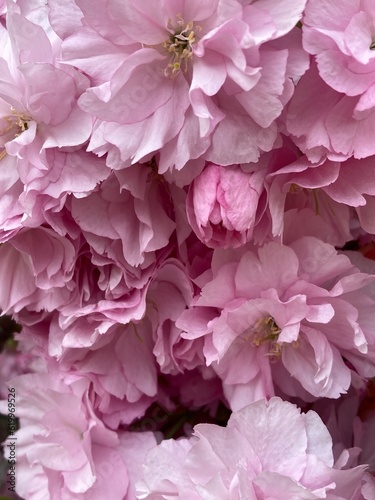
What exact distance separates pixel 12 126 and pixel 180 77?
0.48 feet

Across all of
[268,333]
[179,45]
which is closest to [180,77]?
[179,45]

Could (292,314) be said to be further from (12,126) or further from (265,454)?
(12,126)

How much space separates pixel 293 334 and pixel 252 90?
0.63 ft

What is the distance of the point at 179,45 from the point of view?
0.52 metres

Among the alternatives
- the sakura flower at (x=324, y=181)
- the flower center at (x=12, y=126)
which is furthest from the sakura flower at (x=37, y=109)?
the sakura flower at (x=324, y=181)

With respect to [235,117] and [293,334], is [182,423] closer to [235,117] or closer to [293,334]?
[293,334]

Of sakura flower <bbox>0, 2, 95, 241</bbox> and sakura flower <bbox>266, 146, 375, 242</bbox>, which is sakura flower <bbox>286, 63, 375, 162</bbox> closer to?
sakura flower <bbox>266, 146, 375, 242</bbox>

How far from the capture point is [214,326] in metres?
0.58

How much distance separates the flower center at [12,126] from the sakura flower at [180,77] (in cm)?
7

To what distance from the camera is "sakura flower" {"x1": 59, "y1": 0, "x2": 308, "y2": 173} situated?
48 centimetres

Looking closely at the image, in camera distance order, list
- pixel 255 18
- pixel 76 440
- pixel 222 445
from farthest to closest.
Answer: pixel 76 440 < pixel 222 445 < pixel 255 18

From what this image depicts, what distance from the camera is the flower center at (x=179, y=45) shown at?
511 mm

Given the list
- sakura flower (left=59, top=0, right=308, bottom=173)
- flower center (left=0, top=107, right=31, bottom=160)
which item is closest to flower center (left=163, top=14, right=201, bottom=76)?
sakura flower (left=59, top=0, right=308, bottom=173)

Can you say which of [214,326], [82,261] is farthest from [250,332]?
[82,261]
